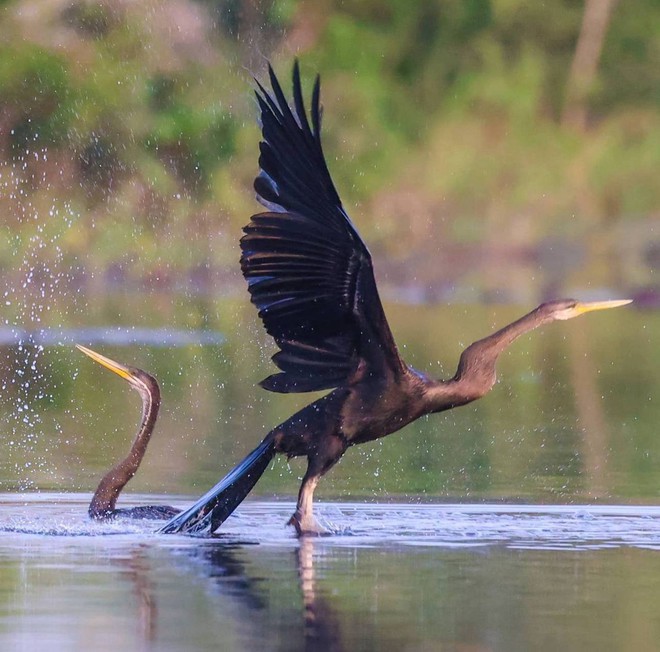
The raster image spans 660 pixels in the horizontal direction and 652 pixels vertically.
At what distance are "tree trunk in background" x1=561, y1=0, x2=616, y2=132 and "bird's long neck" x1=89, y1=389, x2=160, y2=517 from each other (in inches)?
922

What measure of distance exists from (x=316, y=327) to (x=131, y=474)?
1174 millimetres

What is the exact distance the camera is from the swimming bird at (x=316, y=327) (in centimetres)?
891

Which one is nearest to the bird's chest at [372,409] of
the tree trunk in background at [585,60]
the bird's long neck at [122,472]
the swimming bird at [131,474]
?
the swimming bird at [131,474]

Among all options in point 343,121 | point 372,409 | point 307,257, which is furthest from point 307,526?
point 343,121

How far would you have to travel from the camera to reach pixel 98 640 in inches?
255

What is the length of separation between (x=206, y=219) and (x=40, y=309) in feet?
14.5

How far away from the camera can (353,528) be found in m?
9.03

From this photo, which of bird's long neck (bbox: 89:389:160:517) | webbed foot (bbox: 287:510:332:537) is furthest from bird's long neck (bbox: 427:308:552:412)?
bird's long neck (bbox: 89:389:160:517)

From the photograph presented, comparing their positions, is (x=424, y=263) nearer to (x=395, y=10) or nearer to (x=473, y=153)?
(x=473, y=153)

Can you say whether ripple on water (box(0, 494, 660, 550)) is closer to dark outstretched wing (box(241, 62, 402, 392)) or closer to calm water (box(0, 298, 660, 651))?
calm water (box(0, 298, 660, 651))

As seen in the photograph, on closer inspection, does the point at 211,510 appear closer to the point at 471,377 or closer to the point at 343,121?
the point at 471,377

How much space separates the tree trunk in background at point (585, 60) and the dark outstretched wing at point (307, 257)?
79.7ft

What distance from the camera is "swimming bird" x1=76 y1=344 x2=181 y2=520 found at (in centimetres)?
926

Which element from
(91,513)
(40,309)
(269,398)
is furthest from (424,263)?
(91,513)
